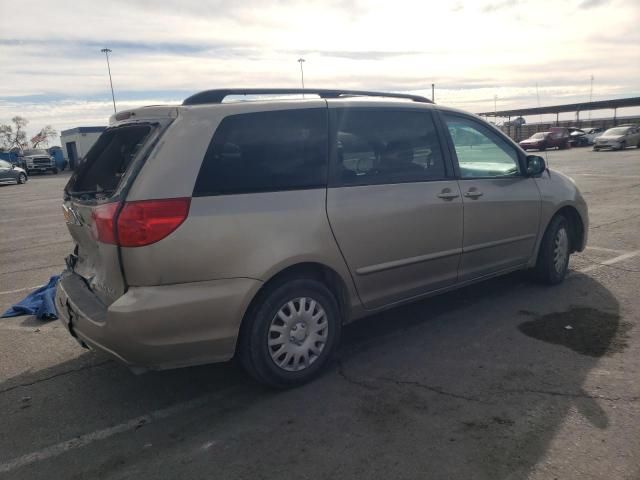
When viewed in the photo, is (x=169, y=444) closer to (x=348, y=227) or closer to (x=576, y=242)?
(x=348, y=227)

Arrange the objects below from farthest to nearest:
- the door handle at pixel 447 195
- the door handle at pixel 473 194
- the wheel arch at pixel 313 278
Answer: the door handle at pixel 473 194 → the door handle at pixel 447 195 → the wheel arch at pixel 313 278

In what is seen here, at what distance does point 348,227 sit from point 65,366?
2311mm

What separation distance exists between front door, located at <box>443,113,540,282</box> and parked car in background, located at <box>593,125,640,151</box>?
28286 millimetres

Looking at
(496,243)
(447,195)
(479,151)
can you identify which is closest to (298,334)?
(447,195)

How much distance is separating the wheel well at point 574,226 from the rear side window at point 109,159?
13.4 feet

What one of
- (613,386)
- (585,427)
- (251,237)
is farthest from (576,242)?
(251,237)

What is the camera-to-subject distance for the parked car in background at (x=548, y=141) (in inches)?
1326

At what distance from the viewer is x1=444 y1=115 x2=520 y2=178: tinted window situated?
4.35m

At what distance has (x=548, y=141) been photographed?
3422 cm

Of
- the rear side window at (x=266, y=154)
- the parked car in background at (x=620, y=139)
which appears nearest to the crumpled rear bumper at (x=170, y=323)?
the rear side window at (x=266, y=154)

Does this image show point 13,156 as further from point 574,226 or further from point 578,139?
point 574,226

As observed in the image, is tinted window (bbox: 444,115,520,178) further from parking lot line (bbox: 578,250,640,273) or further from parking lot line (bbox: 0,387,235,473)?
parking lot line (bbox: 0,387,235,473)

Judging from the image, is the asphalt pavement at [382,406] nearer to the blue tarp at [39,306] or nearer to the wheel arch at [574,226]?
the blue tarp at [39,306]

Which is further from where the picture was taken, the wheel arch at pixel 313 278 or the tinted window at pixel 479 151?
the tinted window at pixel 479 151
